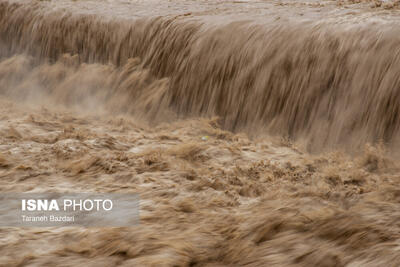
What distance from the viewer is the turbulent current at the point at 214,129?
242 centimetres

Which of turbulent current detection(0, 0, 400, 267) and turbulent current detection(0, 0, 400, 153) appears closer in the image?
turbulent current detection(0, 0, 400, 267)

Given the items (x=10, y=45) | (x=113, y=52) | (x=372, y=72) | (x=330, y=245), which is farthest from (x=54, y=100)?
(x=330, y=245)

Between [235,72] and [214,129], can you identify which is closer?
[214,129]

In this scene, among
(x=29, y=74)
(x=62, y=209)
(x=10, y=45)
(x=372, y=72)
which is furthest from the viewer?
(x=10, y=45)

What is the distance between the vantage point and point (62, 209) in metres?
2.86

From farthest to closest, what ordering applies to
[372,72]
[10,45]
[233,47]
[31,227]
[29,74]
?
[10,45], [29,74], [233,47], [372,72], [31,227]

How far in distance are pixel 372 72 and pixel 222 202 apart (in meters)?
1.86

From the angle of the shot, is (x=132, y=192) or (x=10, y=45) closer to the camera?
(x=132, y=192)

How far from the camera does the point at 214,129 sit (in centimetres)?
444

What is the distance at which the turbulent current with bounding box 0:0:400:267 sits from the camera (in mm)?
2416

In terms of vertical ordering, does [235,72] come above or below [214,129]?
above

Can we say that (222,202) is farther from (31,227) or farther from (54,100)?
(54,100)

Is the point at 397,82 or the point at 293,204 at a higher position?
the point at 397,82

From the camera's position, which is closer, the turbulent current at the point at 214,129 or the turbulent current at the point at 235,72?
the turbulent current at the point at 214,129
